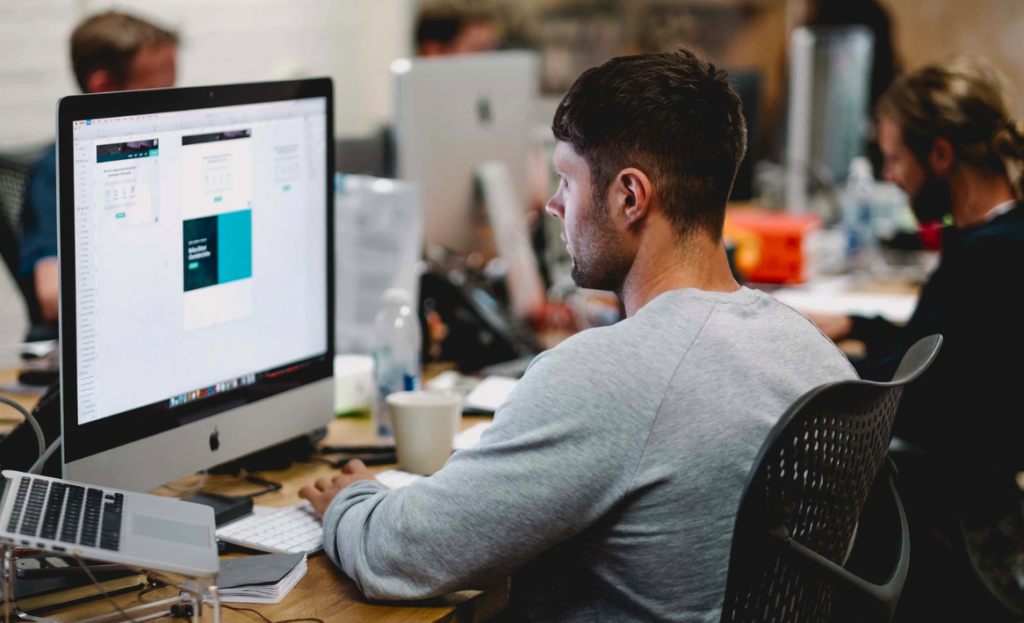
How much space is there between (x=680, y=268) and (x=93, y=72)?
1894 mm

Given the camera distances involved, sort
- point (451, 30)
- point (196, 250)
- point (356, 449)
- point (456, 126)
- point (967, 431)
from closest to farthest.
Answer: point (196, 250), point (356, 449), point (967, 431), point (456, 126), point (451, 30)

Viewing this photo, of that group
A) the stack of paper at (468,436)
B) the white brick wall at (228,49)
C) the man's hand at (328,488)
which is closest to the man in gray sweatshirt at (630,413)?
the man's hand at (328,488)

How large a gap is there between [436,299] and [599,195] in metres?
1.06

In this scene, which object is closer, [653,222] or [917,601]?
[653,222]

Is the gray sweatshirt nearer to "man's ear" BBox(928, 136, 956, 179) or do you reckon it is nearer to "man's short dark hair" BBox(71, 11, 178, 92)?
"man's ear" BBox(928, 136, 956, 179)

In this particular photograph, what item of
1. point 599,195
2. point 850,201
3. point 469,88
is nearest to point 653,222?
point 599,195

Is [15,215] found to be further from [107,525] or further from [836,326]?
[836,326]

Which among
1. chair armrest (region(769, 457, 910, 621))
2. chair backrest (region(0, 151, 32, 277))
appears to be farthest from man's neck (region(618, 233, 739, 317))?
chair backrest (region(0, 151, 32, 277))

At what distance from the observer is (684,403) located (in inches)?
38.7

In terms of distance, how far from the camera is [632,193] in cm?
111

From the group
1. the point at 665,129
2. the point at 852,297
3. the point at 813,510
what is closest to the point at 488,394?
the point at 665,129

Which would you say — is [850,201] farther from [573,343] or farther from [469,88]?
[573,343]

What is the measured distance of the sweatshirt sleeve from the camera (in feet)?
3.18

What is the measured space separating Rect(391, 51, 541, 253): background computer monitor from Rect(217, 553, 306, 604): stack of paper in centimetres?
130
